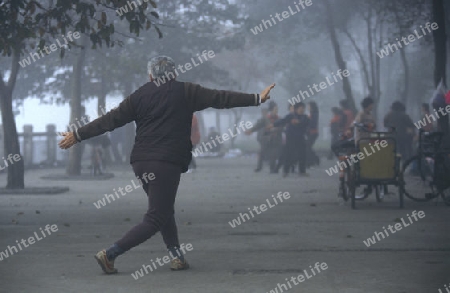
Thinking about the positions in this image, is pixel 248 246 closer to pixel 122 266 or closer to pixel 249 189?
pixel 122 266

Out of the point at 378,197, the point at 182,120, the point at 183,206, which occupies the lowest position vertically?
the point at 378,197

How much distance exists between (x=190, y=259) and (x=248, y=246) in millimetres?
1118

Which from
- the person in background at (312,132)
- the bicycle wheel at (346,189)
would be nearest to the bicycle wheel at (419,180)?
the bicycle wheel at (346,189)

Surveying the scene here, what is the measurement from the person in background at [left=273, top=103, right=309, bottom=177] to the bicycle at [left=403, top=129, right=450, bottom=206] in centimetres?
812

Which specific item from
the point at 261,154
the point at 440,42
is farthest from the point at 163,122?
the point at 261,154

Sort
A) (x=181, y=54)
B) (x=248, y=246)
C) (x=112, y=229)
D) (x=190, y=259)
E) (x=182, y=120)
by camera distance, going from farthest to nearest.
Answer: (x=181, y=54)
(x=112, y=229)
(x=248, y=246)
(x=190, y=259)
(x=182, y=120)

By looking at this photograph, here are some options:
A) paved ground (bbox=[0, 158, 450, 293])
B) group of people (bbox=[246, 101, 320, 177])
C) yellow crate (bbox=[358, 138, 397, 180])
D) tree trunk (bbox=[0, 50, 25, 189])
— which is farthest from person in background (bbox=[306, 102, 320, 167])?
yellow crate (bbox=[358, 138, 397, 180])

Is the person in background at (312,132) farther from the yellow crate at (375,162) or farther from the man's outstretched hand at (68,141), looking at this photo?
the man's outstretched hand at (68,141)

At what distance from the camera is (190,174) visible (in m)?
25.9

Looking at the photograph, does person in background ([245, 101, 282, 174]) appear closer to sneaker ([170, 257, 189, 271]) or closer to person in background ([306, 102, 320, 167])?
person in background ([306, 102, 320, 167])

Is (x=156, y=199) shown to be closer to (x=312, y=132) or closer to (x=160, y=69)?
(x=160, y=69)

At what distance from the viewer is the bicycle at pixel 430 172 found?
14.4 metres

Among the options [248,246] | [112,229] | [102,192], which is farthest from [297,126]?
[248,246]

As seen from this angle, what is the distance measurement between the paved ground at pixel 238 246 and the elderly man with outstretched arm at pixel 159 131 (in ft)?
1.26
